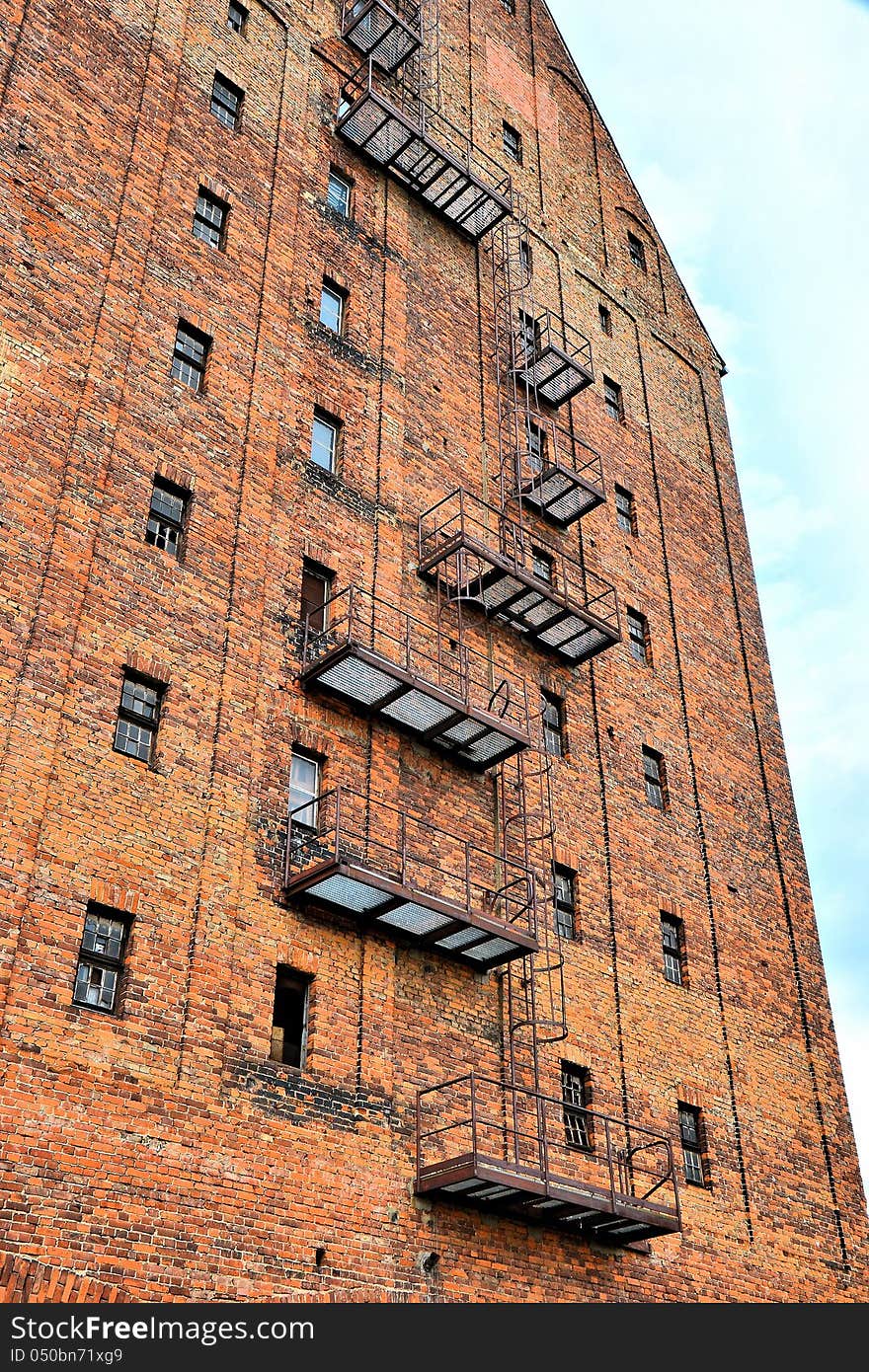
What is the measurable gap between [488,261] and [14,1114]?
21506mm

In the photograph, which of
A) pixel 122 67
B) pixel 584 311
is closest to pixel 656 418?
pixel 584 311

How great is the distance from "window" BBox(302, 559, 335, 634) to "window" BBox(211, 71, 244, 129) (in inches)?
336

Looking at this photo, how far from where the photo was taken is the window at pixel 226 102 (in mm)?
23547

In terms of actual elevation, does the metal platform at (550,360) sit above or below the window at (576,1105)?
above

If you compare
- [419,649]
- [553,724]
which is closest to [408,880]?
[419,649]

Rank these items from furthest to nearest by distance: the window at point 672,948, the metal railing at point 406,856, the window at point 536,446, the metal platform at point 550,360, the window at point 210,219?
the metal platform at point 550,360
the window at point 536,446
the window at point 672,948
the window at point 210,219
the metal railing at point 406,856

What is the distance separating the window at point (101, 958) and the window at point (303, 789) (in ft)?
11.3

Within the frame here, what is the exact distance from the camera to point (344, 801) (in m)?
19.4

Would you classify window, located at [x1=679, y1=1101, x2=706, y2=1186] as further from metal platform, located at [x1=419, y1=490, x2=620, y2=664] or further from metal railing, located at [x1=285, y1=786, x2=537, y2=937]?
metal platform, located at [x1=419, y1=490, x2=620, y2=664]

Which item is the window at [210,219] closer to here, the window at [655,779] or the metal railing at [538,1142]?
the window at [655,779]

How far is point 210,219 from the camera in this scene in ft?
72.8

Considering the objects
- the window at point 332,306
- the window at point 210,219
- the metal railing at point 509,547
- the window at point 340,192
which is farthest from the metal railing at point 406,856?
the window at point 340,192

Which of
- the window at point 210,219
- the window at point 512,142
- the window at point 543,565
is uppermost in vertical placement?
the window at point 512,142

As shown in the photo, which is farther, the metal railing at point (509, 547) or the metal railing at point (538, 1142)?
the metal railing at point (509, 547)
